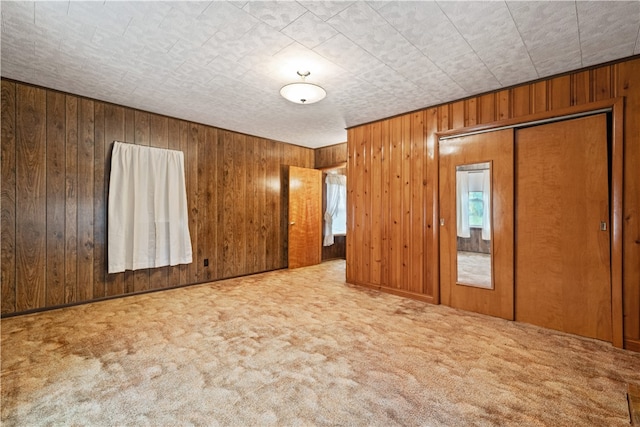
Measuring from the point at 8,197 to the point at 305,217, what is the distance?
4.30 meters

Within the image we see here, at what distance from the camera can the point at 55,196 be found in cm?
341

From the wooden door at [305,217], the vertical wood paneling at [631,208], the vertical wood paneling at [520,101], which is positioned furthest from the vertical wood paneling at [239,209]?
the vertical wood paneling at [631,208]

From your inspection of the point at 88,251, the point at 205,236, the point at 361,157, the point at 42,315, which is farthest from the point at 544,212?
the point at 42,315

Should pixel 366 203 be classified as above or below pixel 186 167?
below

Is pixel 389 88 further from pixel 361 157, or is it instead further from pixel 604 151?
pixel 604 151

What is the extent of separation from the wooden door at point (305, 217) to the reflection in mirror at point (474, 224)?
3.24m

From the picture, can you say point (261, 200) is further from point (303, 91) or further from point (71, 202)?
point (303, 91)

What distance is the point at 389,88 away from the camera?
3.26 meters

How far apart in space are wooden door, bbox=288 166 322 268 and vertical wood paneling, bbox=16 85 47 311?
362 cm

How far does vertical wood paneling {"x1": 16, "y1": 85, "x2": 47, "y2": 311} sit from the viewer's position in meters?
3.20

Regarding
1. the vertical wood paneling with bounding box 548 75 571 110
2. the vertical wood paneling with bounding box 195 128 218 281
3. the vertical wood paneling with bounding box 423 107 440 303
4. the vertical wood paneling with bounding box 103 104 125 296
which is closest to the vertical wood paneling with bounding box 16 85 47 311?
the vertical wood paneling with bounding box 103 104 125 296

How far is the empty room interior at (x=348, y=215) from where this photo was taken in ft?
6.33

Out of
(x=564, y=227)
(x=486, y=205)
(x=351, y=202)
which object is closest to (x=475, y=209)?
(x=486, y=205)

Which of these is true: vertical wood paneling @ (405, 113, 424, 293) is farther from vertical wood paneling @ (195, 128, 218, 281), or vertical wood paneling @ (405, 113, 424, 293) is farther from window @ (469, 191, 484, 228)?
vertical wood paneling @ (195, 128, 218, 281)
